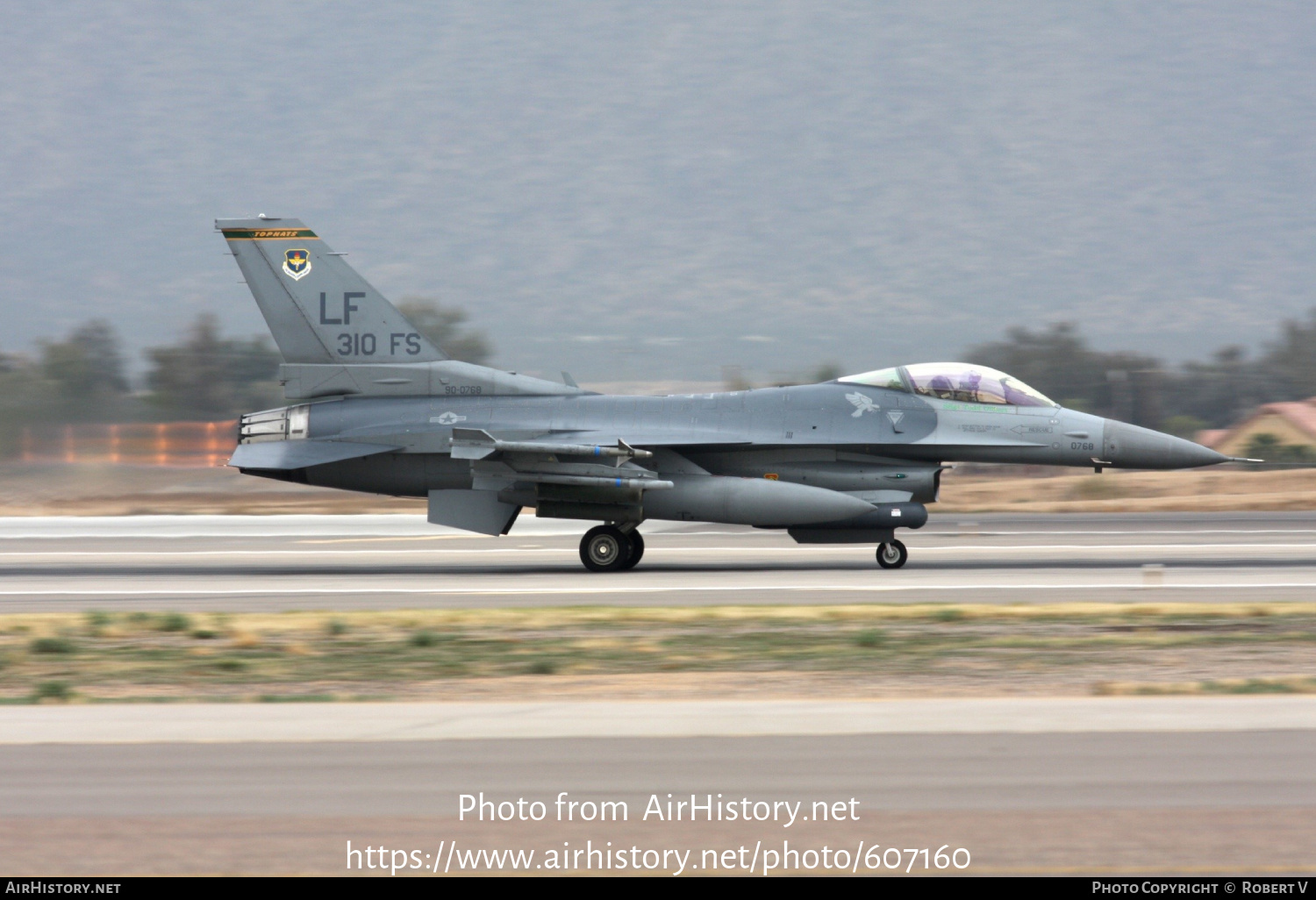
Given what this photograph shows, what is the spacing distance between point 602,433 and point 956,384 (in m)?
5.31

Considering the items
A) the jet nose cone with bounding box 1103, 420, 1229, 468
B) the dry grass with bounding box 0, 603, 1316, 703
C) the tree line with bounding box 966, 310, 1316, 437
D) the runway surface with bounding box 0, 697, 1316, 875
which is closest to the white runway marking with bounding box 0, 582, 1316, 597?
the dry grass with bounding box 0, 603, 1316, 703

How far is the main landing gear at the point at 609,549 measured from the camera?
18.8 metres

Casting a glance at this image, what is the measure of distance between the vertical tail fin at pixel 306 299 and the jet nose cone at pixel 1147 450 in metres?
10.4

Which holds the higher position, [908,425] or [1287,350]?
[1287,350]

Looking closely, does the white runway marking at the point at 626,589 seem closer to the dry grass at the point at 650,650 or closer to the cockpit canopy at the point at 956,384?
the dry grass at the point at 650,650

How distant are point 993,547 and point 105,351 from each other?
40.9 m

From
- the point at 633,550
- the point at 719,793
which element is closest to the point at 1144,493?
the point at 633,550

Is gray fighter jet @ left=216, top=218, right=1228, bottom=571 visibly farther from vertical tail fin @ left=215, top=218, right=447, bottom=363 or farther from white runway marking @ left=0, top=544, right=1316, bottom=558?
white runway marking @ left=0, top=544, right=1316, bottom=558

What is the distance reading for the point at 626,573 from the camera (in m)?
18.9

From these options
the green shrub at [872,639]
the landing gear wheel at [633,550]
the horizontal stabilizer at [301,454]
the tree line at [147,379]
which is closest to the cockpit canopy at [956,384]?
the landing gear wheel at [633,550]

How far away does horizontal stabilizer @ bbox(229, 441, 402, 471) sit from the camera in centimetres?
1903
